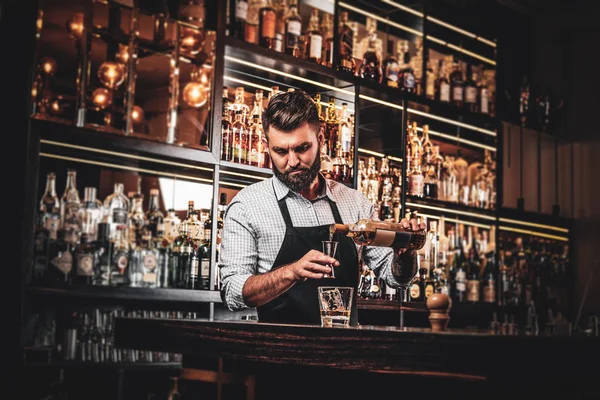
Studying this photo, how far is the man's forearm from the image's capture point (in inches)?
80.5

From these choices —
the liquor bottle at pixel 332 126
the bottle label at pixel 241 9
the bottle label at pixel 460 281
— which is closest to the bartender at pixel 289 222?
the bottle label at pixel 241 9


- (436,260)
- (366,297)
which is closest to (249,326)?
(366,297)

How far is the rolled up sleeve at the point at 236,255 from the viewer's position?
7.75 feet

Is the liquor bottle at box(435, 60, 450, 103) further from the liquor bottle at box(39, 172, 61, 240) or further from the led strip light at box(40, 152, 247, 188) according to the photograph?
the liquor bottle at box(39, 172, 61, 240)

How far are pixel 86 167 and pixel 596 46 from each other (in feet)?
13.3

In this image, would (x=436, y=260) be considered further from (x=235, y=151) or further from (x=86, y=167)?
(x=86, y=167)

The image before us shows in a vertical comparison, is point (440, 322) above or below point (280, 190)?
below

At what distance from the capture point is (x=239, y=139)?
3619 millimetres

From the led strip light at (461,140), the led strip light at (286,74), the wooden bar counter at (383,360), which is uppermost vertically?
the led strip light at (286,74)

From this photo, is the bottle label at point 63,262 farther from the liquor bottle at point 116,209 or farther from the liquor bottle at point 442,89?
the liquor bottle at point 442,89

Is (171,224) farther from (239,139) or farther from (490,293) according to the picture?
(490,293)

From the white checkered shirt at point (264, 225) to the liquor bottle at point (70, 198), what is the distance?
0.75 metres

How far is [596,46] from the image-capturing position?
5.57m

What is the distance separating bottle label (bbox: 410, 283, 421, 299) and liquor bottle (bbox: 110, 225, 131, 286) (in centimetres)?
179
